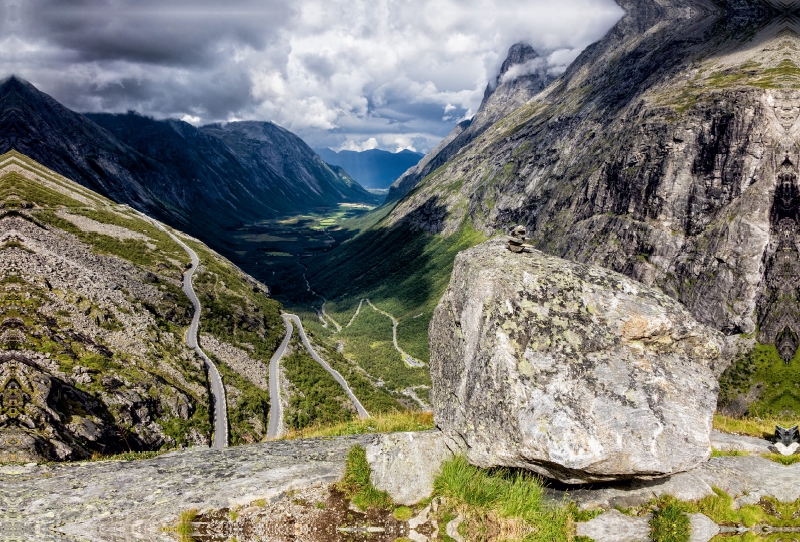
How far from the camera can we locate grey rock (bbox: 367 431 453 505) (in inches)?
470

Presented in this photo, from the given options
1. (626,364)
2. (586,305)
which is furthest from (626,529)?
(586,305)

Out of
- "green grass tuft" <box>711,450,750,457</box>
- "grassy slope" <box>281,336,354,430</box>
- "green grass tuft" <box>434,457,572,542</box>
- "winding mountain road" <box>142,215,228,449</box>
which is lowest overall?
"grassy slope" <box>281,336,354,430</box>

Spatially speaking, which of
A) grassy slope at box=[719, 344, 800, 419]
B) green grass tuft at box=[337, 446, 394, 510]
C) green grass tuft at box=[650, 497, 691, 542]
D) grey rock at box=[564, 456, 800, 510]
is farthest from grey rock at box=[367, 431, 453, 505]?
grassy slope at box=[719, 344, 800, 419]

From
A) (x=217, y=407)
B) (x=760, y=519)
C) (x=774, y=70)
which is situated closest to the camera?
(x=760, y=519)

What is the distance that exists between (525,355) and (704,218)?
496 ft

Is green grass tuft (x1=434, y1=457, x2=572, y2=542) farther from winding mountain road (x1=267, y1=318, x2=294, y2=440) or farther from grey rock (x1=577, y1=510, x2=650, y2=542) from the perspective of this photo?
winding mountain road (x1=267, y1=318, x2=294, y2=440)

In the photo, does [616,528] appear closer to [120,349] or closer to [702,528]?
[702,528]

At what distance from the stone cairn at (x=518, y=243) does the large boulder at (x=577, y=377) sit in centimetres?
140

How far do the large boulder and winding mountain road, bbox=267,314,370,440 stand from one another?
35.2 metres

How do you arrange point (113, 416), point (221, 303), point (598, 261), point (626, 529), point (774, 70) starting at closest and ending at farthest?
point (626, 529) → point (113, 416) → point (221, 303) → point (774, 70) → point (598, 261)

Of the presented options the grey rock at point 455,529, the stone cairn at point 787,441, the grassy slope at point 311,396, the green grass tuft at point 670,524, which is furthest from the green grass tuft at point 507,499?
the grassy slope at point 311,396

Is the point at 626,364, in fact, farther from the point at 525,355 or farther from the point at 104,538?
the point at 104,538

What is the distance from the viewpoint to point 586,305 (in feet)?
41.0

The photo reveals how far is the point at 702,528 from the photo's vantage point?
1043 cm
